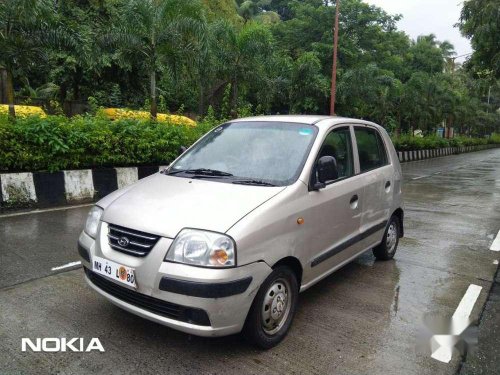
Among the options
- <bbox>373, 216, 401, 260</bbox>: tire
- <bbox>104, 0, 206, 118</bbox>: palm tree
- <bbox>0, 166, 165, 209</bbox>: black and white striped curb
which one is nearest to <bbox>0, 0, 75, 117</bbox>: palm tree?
<bbox>0, 166, 165, 209</bbox>: black and white striped curb

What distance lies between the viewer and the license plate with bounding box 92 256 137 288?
9.11ft

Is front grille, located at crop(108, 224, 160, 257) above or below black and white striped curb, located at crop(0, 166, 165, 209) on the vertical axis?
above

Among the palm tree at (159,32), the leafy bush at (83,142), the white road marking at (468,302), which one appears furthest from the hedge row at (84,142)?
the white road marking at (468,302)

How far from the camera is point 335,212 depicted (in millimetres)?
3656

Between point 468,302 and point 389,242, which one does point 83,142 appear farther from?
point 468,302

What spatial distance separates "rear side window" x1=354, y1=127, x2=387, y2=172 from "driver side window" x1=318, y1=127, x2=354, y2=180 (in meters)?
0.20

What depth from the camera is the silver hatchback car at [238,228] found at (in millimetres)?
2678

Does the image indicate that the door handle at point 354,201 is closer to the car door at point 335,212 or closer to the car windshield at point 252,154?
the car door at point 335,212

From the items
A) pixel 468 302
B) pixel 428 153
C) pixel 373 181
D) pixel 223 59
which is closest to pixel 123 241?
pixel 373 181

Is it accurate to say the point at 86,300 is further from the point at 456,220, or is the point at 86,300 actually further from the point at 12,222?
the point at 456,220

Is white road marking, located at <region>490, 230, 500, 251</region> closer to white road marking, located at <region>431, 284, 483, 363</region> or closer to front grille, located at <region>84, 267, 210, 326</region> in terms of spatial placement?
white road marking, located at <region>431, 284, 483, 363</region>

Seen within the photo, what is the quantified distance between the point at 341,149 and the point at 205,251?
1914 mm

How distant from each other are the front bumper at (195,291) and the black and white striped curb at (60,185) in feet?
14.3

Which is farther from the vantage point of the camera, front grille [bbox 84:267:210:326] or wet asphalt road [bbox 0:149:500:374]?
wet asphalt road [bbox 0:149:500:374]
